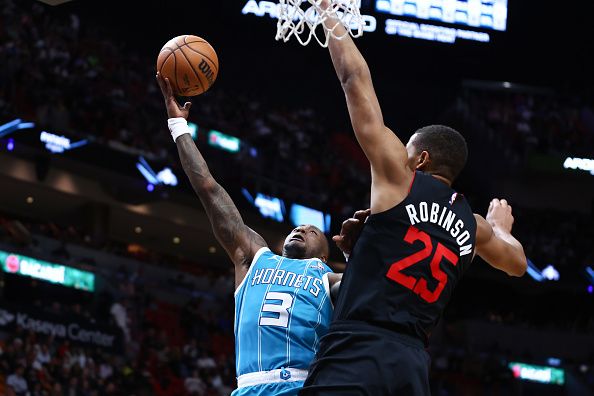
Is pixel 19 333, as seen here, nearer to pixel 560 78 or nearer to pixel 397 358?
pixel 397 358

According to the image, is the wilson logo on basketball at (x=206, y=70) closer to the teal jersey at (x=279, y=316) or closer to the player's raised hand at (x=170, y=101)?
the player's raised hand at (x=170, y=101)

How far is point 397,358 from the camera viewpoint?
11.6 feet

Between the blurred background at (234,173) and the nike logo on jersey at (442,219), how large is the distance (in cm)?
1058

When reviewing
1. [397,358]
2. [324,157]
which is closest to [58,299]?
[324,157]

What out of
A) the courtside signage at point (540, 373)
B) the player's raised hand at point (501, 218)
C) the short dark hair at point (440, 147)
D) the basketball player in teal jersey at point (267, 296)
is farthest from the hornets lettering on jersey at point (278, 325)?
the courtside signage at point (540, 373)

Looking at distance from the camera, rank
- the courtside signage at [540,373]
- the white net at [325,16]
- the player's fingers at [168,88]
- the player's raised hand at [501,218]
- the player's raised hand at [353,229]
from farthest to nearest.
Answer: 1. the courtside signage at [540,373]
2. the player's fingers at [168,88]
3. the player's raised hand at [501,218]
4. the player's raised hand at [353,229]
5. the white net at [325,16]

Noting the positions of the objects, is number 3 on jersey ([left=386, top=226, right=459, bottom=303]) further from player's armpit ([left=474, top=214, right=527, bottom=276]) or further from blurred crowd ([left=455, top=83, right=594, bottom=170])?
blurred crowd ([left=455, top=83, right=594, bottom=170])

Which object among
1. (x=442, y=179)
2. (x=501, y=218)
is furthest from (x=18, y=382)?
(x=442, y=179)

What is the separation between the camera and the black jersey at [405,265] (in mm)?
3600

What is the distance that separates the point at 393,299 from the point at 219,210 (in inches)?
68.9

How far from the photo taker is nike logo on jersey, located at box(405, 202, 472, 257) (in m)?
3.64

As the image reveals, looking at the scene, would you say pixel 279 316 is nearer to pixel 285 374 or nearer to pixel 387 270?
pixel 285 374

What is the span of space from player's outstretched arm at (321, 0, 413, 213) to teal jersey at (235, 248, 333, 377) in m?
1.27

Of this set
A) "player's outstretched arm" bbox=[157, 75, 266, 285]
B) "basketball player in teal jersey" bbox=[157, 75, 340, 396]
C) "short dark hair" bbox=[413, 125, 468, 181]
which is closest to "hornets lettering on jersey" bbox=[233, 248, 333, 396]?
"basketball player in teal jersey" bbox=[157, 75, 340, 396]
